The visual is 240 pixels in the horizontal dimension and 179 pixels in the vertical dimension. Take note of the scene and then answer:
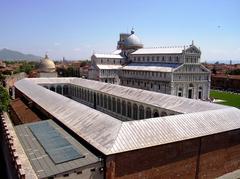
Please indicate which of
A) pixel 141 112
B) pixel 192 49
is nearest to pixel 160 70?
pixel 192 49

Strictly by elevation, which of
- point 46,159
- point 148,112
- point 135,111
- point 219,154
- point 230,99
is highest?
point 46,159

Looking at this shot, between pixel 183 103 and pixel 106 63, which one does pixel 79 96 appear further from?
pixel 183 103

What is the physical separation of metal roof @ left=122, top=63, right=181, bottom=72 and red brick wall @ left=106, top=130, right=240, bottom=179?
30.1m

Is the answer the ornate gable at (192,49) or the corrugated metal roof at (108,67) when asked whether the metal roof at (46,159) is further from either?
the corrugated metal roof at (108,67)

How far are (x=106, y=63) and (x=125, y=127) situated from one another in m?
48.1

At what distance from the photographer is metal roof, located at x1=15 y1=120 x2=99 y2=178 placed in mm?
13262

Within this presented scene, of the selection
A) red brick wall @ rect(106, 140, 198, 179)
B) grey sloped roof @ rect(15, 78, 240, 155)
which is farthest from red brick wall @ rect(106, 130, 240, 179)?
grey sloped roof @ rect(15, 78, 240, 155)

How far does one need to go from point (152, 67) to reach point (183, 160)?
39.1 meters

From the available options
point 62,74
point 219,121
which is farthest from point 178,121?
point 62,74

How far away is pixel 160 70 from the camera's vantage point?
52.0 meters

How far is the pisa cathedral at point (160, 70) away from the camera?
1991 inches

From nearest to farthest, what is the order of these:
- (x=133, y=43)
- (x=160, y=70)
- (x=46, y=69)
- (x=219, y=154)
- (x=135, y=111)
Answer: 1. (x=219, y=154)
2. (x=135, y=111)
3. (x=160, y=70)
4. (x=46, y=69)
5. (x=133, y=43)

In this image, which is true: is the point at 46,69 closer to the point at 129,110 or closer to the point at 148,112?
the point at 129,110

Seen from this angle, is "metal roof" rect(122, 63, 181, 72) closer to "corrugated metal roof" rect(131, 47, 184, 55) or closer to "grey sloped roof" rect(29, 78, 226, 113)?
"corrugated metal roof" rect(131, 47, 184, 55)
